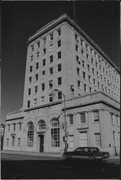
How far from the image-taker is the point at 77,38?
32.2 meters

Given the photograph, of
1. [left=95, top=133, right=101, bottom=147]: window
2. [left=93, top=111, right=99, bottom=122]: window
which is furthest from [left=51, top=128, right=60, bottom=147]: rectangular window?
[left=93, top=111, right=99, bottom=122]: window

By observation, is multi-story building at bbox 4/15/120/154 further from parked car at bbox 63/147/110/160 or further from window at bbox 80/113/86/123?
parked car at bbox 63/147/110/160

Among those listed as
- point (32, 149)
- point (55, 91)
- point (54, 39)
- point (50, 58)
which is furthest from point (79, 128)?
point (54, 39)

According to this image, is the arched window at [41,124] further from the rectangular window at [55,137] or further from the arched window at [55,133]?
the rectangular window at [55,137]

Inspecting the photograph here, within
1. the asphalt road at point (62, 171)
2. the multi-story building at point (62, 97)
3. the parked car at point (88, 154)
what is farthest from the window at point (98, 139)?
the asphalt road at point (62, 171)

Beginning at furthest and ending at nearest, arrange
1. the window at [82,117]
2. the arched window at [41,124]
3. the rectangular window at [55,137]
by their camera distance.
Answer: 1. the arched window at [41,124]
2. the rectangular window at [55,137]
3. the window at [82,117]

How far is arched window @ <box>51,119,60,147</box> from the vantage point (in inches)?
984

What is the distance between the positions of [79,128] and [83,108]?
267cm

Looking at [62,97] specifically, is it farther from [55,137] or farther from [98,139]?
[98,139]

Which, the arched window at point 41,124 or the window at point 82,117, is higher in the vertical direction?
the window at point 82,117

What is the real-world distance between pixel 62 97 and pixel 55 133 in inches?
219

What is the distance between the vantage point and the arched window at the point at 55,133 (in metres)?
25.0

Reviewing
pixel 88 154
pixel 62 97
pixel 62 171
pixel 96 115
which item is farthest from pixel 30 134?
pixel 62 171

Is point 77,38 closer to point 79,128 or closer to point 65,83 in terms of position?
point 65,83
